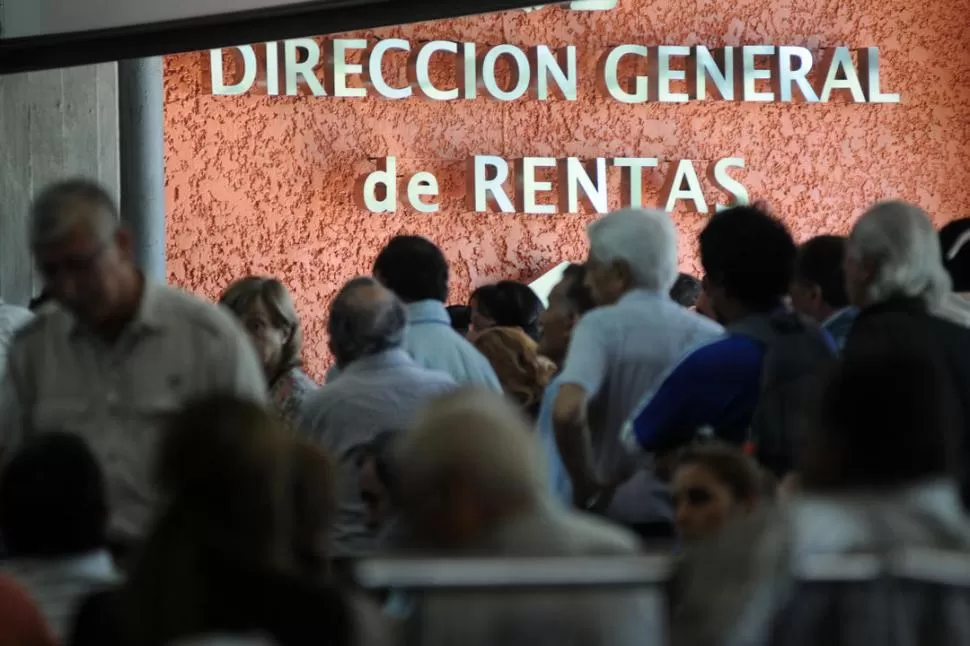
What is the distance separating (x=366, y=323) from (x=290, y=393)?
65cm

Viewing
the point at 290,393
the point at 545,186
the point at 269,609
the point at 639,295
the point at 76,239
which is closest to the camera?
the point at 269,609

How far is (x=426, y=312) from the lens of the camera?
4.89 m

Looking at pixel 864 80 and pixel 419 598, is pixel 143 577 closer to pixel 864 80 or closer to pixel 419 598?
pixel 419 598

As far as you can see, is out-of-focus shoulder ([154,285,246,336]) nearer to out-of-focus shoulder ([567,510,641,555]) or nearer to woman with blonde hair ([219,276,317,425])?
out-of-focus shoulder ([567,510,641,555])

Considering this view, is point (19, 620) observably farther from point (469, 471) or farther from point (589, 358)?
point (589, 358)

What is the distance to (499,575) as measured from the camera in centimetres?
204

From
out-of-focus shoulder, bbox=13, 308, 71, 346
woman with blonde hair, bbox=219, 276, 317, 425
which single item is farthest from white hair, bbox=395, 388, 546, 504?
woman with blonde hair, bbox=219, 276, 317, 425

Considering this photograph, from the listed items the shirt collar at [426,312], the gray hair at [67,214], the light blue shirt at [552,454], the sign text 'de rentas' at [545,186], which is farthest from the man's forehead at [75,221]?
the sign text 'de rentas' at [545,186]

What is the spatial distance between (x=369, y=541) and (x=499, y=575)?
197 cm

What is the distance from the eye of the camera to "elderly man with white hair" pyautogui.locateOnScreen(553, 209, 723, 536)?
402cm

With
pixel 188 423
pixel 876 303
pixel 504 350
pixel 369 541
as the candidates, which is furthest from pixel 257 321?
pixel 188 423

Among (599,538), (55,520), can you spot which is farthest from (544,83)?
(599,538)

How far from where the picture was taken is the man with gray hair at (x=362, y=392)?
407 cm

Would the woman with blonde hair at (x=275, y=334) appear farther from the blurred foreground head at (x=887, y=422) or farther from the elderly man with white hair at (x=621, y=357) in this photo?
the blurred foreground head at (x=887, y=422)
